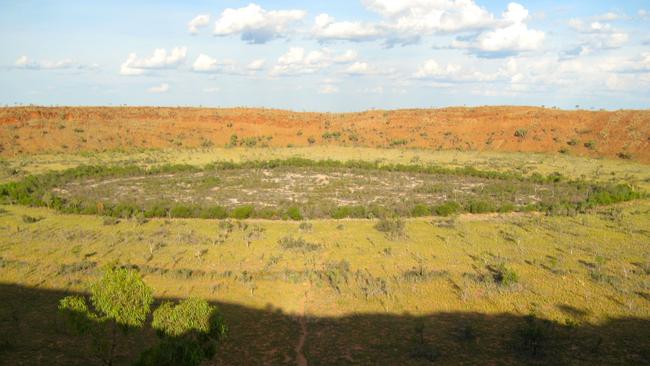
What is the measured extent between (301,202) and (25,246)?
1391 centimetres

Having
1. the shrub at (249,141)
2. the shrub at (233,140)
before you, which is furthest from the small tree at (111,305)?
the shrub at (233,140)

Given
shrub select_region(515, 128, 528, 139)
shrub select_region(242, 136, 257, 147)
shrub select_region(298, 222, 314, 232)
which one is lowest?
shrub select_region(298, 222, 314, 232)

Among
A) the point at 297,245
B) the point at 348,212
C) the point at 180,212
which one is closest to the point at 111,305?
the point at 297,245

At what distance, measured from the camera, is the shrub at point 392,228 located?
69.0 feet

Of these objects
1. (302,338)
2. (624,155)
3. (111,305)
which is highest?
(624,155)

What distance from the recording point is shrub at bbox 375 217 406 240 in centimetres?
2102

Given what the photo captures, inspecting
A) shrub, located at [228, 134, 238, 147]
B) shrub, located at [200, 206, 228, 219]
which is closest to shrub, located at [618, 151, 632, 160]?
shrub, located at [200, 206, 228, 219]

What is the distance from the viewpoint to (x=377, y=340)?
12.2 metres

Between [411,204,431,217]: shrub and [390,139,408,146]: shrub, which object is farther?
[390,139,408,146]: shrub

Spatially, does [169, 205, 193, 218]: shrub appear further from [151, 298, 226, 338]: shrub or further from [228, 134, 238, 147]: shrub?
[228, 134, 238, 147]: shrub

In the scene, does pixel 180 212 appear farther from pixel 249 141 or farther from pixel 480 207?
pixel 249 141

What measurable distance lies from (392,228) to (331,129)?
150 ft

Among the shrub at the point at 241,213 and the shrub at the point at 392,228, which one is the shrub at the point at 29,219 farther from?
the shrub at the point at 392,228

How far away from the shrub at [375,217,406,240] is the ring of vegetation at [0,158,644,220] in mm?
2300
